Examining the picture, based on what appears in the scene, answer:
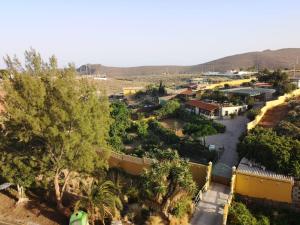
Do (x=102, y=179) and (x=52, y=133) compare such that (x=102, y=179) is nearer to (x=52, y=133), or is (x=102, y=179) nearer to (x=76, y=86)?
(x=52, y=133)

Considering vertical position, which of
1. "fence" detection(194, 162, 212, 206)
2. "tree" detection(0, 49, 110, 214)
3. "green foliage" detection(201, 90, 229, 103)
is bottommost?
"fence" detection(194, 162, 212, 206)

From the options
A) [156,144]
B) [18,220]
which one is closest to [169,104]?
[156,144]

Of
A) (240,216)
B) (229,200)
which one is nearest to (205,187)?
(229,200)

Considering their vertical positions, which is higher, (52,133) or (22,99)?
(22,99)

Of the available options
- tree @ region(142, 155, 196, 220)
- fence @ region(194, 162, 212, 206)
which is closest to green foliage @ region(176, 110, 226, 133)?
fence @ region(194, 162, 212, 206)

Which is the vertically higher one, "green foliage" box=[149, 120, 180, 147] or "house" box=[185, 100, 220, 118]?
"house" box=[185, 100, 220, 118]

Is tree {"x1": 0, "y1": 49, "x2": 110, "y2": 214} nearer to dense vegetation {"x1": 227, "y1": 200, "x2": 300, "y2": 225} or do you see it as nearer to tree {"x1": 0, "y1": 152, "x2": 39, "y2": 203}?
tree {"x1": 0, "y1": 152, "x2": 39, "y2": 203}
